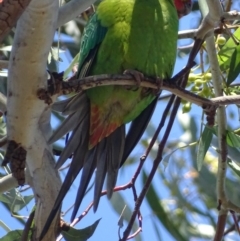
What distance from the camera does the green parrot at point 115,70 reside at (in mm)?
1649

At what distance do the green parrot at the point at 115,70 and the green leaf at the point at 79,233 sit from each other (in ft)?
0.30

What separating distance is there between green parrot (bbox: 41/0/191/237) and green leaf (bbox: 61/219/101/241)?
0.09 m

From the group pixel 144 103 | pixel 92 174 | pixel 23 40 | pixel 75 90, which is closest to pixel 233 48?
pixel 144 103

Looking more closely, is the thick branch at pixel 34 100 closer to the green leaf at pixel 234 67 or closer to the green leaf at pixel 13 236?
the green leaf at pixel 13 236

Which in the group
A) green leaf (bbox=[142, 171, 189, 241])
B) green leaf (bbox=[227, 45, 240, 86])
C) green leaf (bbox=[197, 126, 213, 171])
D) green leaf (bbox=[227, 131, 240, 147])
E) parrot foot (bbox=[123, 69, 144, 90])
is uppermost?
parrot foot (bbox=[123, 69, 144, 90])

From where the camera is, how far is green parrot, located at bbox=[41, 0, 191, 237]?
165 cm

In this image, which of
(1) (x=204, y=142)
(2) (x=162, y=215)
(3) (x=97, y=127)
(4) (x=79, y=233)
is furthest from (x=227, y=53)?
(2) (x=162, y=215)

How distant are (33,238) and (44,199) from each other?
94 mm

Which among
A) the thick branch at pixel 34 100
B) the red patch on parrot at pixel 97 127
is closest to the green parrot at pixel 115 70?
the red patch on parrot at pixel 97 127

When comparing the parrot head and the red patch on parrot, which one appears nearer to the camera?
the red patch on parrot

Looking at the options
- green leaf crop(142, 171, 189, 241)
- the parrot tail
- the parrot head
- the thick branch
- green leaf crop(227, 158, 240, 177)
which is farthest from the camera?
green leaf crop(142, 171, 189, 241)

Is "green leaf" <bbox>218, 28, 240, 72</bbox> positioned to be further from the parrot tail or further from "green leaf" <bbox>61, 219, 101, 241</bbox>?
"green leaf" <bbox>61, 219, 101, 241</bbox>

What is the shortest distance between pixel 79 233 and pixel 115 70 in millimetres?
446

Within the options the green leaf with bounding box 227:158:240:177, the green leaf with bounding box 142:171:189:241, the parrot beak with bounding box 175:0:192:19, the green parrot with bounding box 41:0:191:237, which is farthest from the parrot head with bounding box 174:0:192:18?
the green leaf with bounding box 142:171:189:241
